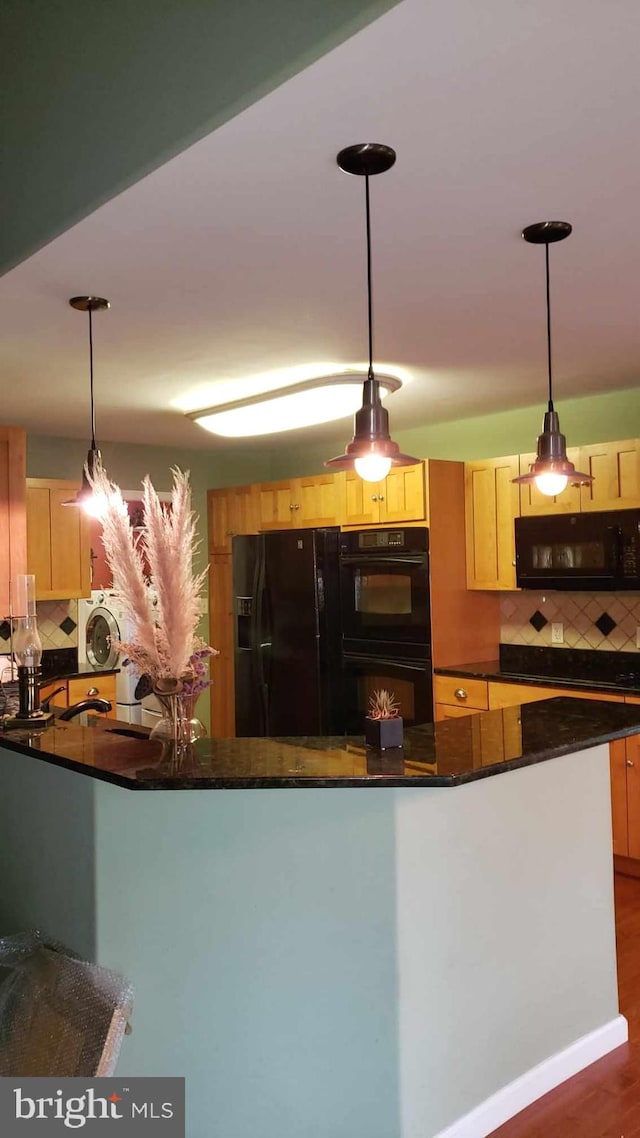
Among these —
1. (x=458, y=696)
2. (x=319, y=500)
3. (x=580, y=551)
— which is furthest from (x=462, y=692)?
(x=319, y=500)

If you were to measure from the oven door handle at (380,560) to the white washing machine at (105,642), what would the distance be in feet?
4.93

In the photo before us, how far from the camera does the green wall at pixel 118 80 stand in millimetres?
1454

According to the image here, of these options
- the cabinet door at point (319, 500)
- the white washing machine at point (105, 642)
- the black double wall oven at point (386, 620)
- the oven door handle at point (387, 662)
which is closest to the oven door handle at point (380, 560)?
the black double wall oven at point (386, 620)

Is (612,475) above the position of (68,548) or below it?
above

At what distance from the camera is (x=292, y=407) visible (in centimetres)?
402

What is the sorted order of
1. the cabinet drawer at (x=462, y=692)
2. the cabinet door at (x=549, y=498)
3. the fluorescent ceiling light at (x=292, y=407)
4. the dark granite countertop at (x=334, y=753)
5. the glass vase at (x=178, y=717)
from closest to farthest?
the dark granite countertop at (x=334, y=753), the glass vase at (x=178, y=717), the fluorescent ceiling light at (x=292, y=407), the cabinet door at (x=549, y=498), the cabinet drawer at (x=462, y=692)

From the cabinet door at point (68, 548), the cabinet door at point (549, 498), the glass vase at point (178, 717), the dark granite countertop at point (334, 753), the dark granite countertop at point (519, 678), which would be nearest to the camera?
the dark granite countertop at point (334, 753)

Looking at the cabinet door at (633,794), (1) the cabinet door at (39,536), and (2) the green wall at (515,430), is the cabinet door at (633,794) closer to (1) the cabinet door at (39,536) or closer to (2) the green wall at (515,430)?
(2) the green wall at (515,430)

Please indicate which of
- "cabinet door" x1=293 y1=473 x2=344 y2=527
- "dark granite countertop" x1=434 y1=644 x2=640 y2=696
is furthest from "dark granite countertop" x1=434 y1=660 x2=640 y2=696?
"cabinet door" x1=293 y1=473 x2=344 y2=527

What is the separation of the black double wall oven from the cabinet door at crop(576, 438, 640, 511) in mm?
871

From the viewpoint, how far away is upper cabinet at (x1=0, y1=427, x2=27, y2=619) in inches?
175

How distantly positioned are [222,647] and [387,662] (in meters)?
1.67

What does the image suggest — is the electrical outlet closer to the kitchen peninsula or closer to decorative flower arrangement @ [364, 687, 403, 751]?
the kitchen peninsula

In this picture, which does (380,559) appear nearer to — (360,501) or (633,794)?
(360,501)
